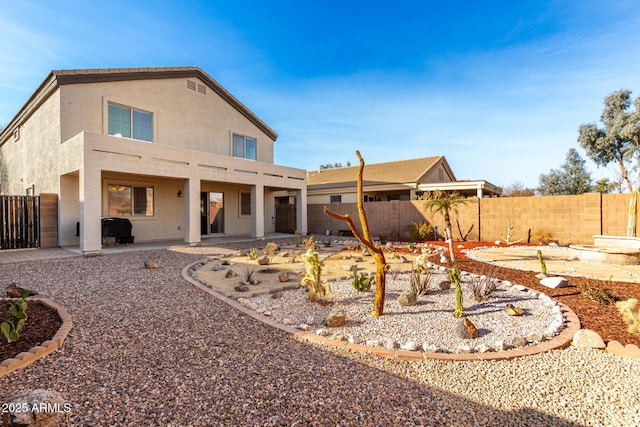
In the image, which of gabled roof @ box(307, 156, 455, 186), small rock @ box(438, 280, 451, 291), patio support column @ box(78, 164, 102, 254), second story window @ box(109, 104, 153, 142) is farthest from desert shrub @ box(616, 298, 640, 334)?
gabled roof @ box(307, 156, 455, 186)

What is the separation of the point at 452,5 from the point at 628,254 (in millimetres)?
8813

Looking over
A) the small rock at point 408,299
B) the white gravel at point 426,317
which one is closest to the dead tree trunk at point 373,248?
the white gravel at point 426,317

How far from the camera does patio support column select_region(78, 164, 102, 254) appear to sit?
8.71 meters

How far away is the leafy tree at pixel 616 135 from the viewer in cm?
2058

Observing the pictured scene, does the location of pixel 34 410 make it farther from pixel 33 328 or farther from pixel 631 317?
pixel 631 317

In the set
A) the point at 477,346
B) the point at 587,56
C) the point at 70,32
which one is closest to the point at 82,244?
the point at 70,32

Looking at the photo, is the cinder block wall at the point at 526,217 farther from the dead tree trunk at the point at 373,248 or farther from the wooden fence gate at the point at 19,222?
the wooden fence gate at the point at 19,222

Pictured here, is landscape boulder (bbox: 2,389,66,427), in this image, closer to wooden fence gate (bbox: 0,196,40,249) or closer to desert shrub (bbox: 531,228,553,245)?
wooden fence gate (bbox: 0,196,40,249)

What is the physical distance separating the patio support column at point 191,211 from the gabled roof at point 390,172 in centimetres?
1197

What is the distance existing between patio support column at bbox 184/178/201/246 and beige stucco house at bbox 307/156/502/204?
1055 centimetres

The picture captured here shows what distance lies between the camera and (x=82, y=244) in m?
8.80

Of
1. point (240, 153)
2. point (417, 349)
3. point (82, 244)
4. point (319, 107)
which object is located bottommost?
point (417, 349)

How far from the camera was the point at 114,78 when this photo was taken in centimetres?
1135

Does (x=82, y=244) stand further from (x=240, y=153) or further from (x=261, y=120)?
(x=261, y=120)
